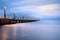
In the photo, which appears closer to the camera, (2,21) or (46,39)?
(46,39)

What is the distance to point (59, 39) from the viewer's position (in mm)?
4332

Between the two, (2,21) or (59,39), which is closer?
(59,39)

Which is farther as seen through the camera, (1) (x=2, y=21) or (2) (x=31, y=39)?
(1) (x=2, y=21)

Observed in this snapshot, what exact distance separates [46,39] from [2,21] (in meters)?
7.70

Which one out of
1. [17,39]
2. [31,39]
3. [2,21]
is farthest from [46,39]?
[2,21]

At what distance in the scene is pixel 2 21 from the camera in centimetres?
1127

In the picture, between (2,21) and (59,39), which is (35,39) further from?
(2,21)

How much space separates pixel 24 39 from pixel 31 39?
0.76ft

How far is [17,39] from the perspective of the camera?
409cm

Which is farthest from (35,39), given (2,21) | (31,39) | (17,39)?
(2,21)

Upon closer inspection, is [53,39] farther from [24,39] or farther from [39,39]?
[24,39]

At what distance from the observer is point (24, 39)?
4.16 meters

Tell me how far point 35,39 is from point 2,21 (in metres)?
7.61

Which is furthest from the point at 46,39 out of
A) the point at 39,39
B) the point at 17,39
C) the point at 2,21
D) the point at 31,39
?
the point at 2,21
